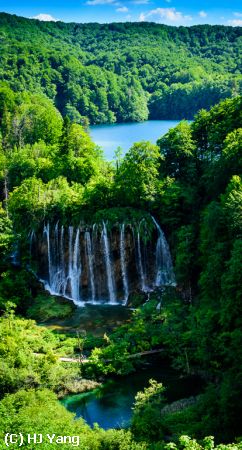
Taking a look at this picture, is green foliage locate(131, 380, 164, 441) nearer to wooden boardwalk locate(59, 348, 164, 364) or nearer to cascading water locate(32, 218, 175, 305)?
wooden boardwalk locate(59, 348, 164, 364)

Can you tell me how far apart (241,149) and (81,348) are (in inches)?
539

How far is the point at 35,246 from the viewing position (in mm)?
34750

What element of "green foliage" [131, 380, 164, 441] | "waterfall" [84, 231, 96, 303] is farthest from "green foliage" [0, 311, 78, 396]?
"waterfall" [84, 231, 96, 303]

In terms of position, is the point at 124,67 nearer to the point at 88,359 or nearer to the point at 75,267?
the point at 75,267

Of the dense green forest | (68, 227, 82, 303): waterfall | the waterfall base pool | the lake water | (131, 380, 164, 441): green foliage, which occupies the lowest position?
the waterfall base pool

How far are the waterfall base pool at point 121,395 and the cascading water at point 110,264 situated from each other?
9084 millimetres

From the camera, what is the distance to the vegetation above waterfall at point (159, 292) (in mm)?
18044

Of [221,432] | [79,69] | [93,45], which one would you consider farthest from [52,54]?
[221,432]

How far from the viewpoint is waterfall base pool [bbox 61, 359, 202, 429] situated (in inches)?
813

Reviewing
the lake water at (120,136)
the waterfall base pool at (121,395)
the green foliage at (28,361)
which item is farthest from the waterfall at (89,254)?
the lake water at (120,136)

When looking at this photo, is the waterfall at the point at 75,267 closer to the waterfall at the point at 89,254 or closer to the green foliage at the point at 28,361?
the waterfall at the point at 89,254

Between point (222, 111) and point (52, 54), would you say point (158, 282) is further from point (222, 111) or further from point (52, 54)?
point (52, 54)

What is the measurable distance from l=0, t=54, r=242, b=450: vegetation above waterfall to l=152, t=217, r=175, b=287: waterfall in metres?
0.64

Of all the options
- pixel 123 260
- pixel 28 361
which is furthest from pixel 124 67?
pixel 28 361
